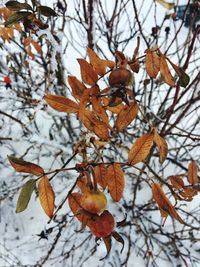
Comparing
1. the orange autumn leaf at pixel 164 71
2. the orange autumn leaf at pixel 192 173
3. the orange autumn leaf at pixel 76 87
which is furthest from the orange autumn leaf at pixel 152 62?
the orange autumn leaf at pixel 192 173

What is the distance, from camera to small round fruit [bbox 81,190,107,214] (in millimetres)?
403

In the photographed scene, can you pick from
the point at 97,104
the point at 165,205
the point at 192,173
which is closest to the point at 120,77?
the point at 97,104

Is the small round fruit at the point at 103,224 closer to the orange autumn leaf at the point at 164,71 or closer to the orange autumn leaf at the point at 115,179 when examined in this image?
the orange autumn leaf at the point at 115,179

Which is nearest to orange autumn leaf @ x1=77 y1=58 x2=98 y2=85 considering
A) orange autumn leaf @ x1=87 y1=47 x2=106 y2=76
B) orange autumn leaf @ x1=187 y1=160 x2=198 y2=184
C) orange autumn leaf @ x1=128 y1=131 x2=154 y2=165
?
orange autumn leaf @ x1=87 y1=47 x2=106 y2=76

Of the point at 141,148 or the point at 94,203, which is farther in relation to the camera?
the point at 141,148

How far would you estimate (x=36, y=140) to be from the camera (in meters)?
1.65

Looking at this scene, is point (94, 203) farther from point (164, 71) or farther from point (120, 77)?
point (164, 71)

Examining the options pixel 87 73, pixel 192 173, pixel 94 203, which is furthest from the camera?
pixel 192 173

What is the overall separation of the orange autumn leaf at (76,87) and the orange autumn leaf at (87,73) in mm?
26

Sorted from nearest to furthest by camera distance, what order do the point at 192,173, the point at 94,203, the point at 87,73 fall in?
the point at 94,203, the point at 87,73, the point at 192,173

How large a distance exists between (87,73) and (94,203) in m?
0.20

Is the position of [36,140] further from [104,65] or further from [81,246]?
[104,65]

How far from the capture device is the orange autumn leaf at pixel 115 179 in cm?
53

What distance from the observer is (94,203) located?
404mm
